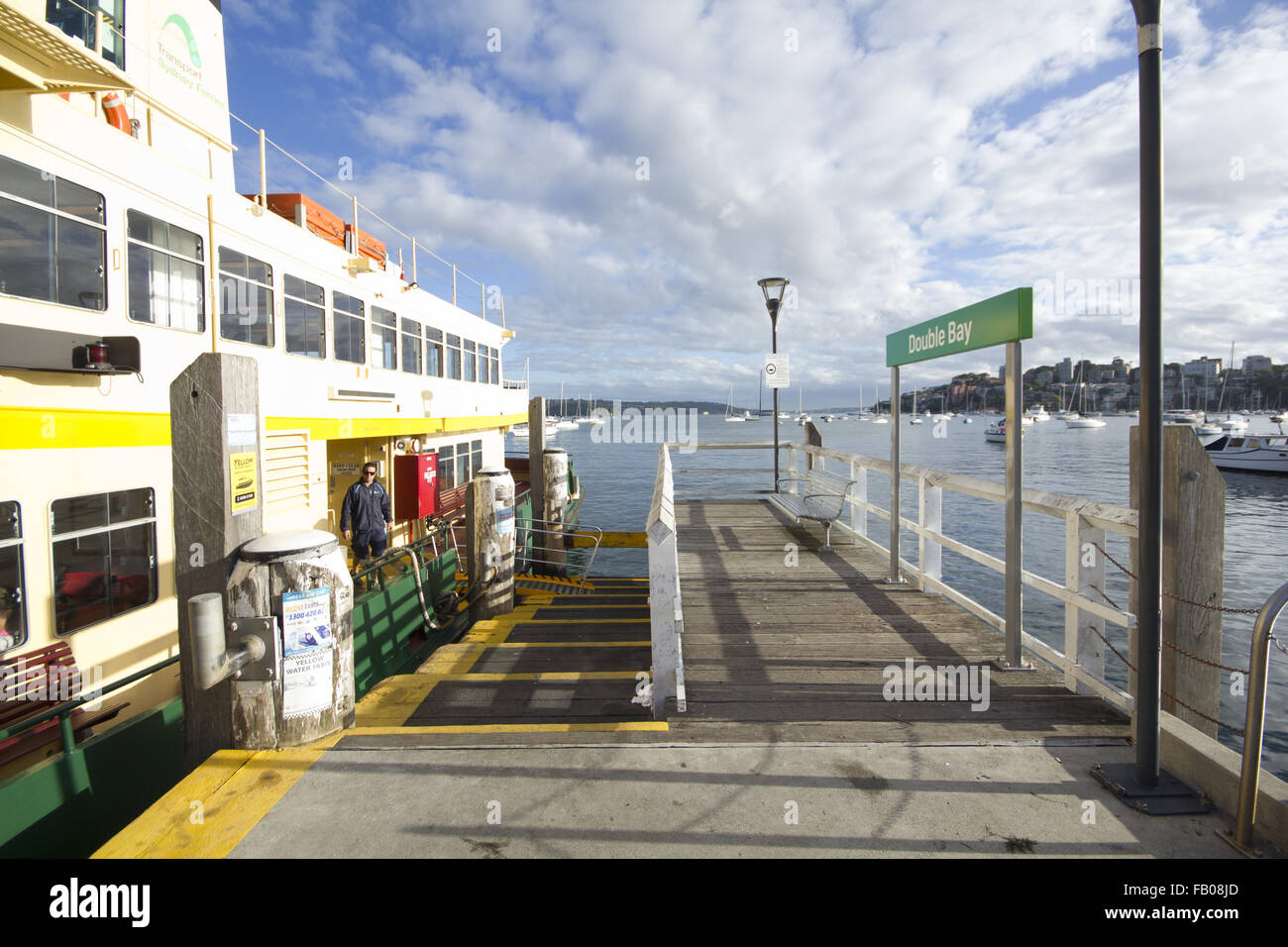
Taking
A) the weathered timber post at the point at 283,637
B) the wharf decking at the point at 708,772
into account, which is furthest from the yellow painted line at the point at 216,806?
the weathered timber post at the point at 283,637

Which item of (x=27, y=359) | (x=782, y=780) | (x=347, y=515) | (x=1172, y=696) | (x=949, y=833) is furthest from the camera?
(x=347, y=515)

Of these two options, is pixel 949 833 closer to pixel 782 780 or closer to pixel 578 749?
pixel 782 780

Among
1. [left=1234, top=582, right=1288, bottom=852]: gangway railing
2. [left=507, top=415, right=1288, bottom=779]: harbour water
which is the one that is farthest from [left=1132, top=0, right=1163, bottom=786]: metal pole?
[left=507, top=415, right=1288, bottom=779]: harbour water

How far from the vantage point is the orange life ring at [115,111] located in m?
6.29

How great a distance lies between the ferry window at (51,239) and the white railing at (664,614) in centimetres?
474

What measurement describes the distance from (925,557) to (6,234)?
788cm

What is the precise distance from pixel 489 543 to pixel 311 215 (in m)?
6.01

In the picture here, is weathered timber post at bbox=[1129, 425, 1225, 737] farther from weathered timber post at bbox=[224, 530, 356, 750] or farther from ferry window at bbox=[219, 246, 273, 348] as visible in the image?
ferry window at bbox=[219, 246, 273, 348]

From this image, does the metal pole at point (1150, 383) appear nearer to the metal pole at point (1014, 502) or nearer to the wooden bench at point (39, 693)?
the metal pole at point (1014, 502)

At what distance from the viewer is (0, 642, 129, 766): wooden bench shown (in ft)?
14.5

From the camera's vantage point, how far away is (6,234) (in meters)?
4.60

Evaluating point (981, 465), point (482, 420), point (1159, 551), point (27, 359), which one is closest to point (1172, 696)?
point (1159, 551)

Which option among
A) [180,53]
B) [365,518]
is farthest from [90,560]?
[180,53]

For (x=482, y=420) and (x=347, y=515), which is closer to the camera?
(x=347, y=515)
